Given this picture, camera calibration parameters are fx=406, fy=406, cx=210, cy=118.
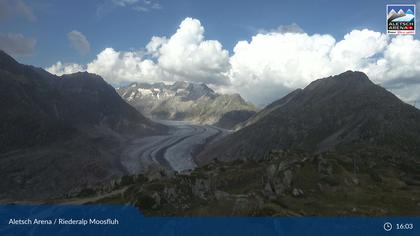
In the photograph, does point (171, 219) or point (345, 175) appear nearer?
point (171, 219)

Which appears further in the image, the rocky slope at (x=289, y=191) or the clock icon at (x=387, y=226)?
the rocky slope at (x=289, y=191)

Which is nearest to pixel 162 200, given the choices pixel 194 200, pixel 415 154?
pixel 194 200

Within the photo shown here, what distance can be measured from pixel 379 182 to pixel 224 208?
182 ft

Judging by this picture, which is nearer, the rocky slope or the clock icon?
the clock icon

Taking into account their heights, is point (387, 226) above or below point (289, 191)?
below

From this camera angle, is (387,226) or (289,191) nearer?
(387,226)

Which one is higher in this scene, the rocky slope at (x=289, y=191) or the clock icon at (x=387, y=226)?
the rocky slope at (x=289, y=191)

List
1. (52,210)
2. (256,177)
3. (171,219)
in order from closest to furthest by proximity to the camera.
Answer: (171,219) → (52,210) → (256,177)

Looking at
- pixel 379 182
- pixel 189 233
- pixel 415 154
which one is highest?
pixel 415 154

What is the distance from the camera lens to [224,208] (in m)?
75.7

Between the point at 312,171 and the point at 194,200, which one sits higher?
the point at 312,171

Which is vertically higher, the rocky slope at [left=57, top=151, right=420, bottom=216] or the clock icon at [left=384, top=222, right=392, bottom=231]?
the rocky slope at [left=57, top=151, right=420, bottom=216]

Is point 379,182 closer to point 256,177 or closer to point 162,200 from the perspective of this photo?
point 256,177

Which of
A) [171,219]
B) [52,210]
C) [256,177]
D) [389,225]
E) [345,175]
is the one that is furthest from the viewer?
[256,177]
